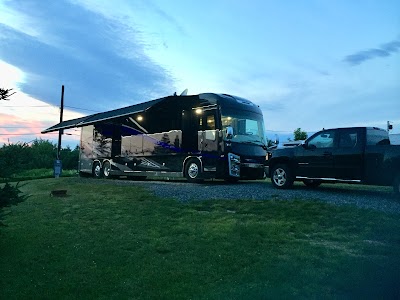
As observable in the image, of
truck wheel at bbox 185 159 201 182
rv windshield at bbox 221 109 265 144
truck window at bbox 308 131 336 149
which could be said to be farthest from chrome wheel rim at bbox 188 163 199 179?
truck window at bbox 308 131 336 149

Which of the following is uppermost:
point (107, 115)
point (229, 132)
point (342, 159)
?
point (107, 115)

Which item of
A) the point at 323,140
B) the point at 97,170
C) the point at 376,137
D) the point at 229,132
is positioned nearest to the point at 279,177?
the point at 323,140

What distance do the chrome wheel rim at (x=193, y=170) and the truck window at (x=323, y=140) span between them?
507 cm

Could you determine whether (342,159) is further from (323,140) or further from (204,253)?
(204,253)

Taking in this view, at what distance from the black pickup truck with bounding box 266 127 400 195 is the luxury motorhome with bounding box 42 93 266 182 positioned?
1.79 meters

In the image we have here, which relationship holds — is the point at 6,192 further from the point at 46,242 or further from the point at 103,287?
the point at 103,287

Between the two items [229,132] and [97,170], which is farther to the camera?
[97,170]

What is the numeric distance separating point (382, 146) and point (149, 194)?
292 inches

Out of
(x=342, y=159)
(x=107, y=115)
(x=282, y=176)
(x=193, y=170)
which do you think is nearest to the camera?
(x=342, y=159)

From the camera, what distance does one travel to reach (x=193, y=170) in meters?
15.7

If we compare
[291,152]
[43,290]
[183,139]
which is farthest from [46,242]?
[183,139]

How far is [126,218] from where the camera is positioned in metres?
8.46

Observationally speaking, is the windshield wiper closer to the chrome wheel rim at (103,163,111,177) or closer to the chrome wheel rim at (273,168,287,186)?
the chrome wheel rim at (273,168,287,186)

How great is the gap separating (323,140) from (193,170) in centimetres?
578
